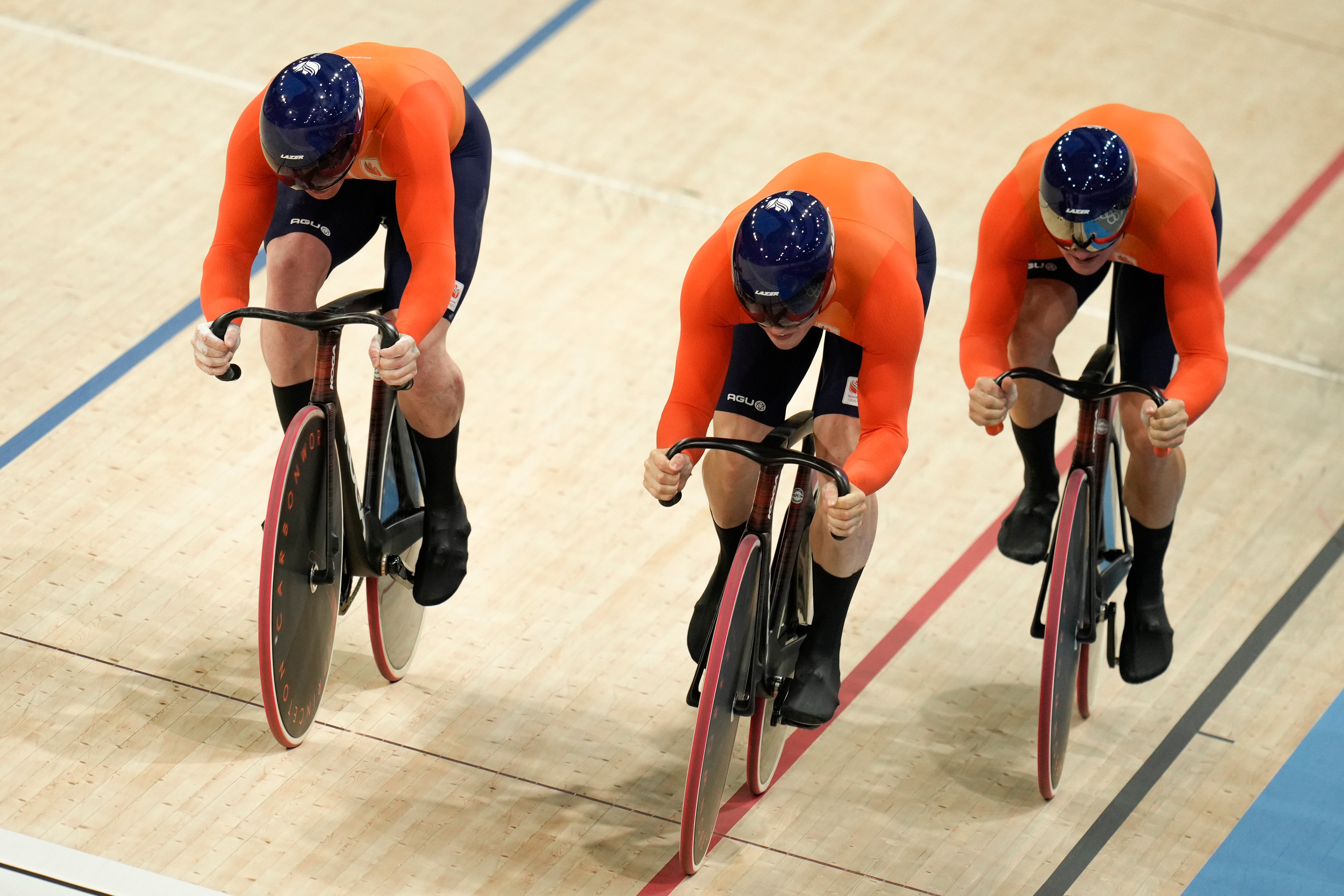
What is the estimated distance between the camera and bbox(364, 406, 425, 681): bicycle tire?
387cm

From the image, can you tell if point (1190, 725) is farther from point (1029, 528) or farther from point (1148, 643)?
point (1029, 528)

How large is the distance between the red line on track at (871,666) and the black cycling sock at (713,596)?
38 cm

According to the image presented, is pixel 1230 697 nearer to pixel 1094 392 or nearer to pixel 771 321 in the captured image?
pixel 1094 392

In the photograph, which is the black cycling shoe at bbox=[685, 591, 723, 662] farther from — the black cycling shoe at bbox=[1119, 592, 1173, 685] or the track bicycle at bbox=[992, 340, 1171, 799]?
the black cycling shoe at bbox=[1119, 592, 1173, 685]

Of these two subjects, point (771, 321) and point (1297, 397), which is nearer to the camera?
point (771, 321)

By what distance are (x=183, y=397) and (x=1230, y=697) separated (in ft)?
9.82

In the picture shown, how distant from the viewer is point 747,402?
347cm

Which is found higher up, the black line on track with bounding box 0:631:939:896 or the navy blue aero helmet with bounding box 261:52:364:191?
the navy blue aero helmet with bounding box 261:52:364:191

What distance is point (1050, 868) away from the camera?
3.69m

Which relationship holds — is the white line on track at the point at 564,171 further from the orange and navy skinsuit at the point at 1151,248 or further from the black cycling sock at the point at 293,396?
the black cycling sock at the point at 293,396

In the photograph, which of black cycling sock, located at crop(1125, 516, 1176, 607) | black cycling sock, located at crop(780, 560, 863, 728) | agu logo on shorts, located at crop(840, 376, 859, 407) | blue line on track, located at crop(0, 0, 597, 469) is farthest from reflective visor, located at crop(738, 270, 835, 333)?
blue line on track, located at crop(0, 0, 597, 469)

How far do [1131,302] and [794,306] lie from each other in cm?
106

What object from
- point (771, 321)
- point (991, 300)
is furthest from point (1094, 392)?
point (771, 321)

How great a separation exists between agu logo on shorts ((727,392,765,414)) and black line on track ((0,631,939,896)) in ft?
3.18
